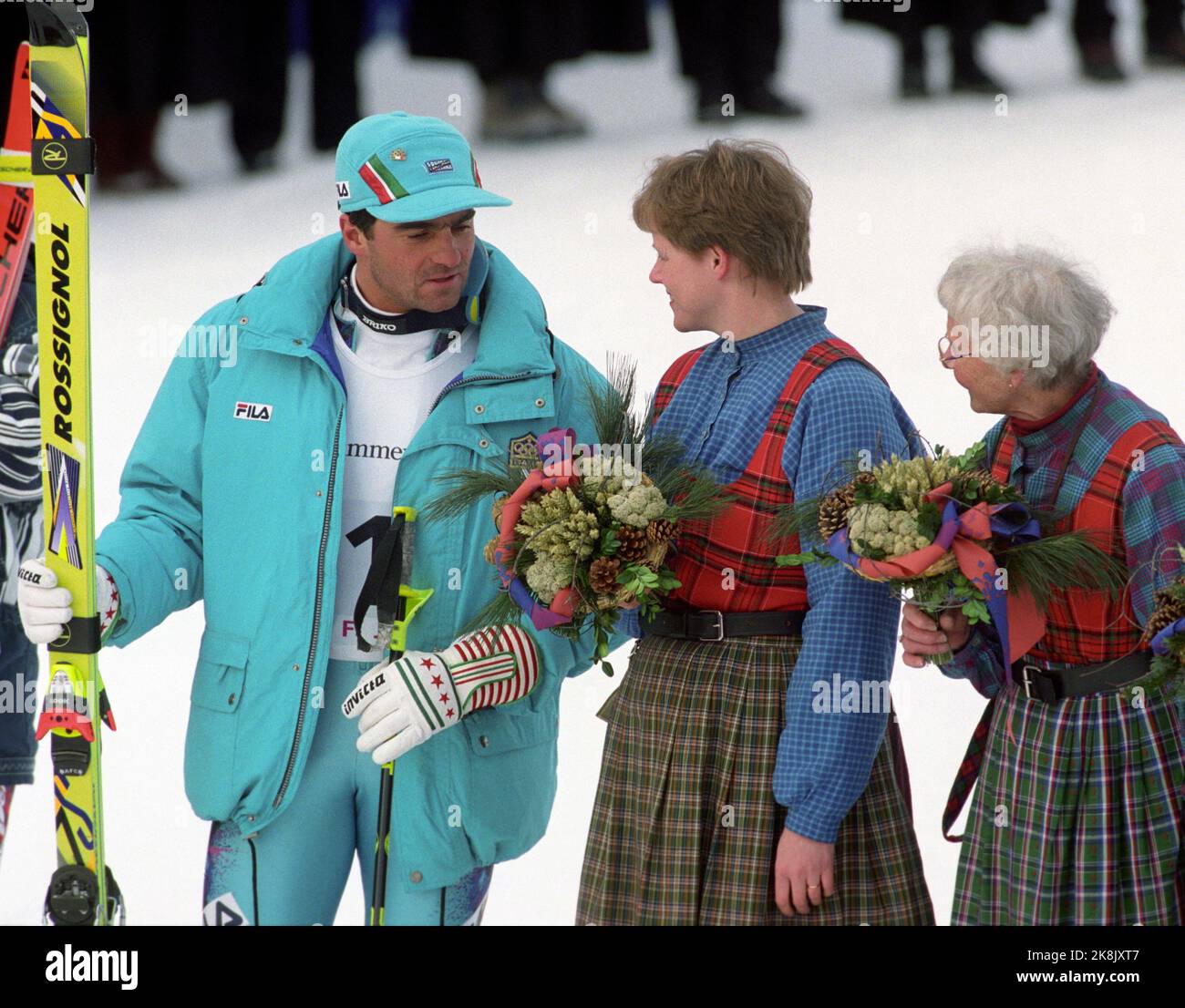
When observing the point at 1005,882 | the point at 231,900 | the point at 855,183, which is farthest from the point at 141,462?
the point at 855,183

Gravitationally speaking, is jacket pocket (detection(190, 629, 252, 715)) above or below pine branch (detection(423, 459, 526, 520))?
below

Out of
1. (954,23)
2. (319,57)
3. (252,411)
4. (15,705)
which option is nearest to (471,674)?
(252,411)

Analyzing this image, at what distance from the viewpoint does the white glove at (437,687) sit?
97.4 inches

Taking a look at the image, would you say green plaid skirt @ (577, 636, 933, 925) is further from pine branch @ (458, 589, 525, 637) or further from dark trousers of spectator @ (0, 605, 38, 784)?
dark trousers of spectator @ (0, 605, 38, 784)

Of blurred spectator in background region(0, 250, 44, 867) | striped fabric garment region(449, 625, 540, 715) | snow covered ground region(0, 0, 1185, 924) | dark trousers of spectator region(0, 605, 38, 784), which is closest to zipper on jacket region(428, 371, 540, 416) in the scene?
striped fabric garment region(449, 625, 540, 715)

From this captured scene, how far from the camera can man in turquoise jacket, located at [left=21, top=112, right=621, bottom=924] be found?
2.59m

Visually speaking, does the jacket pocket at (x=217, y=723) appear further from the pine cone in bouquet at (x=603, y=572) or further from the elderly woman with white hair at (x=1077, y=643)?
the elderly woman with white hair at (x=1077, y=643)

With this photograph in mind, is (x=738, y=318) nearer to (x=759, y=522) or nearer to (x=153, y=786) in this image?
(x=759, y=522)

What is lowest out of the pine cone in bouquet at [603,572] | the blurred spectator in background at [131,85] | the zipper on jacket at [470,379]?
the pine cone in bouquet at [603,572]

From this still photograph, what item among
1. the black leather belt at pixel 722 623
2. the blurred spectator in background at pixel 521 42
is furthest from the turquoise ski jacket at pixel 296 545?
the blurred spectator in background at pixel 521 42

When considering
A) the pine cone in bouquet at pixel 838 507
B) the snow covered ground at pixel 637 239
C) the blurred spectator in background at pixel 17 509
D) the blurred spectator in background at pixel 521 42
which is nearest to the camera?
the pine cone in bouquet at pixel 838 507

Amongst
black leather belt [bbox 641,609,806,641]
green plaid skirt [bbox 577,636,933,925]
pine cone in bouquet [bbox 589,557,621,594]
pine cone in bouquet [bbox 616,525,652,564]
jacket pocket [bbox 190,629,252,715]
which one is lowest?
green plaid skirt [bbox 577,636,933,925]

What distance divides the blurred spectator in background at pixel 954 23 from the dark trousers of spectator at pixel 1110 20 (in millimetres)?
142

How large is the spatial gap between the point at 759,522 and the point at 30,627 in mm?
1073
